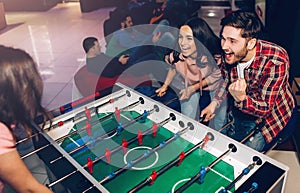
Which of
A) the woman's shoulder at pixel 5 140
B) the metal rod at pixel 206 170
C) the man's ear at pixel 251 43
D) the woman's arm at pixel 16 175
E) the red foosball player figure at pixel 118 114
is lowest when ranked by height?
the metal rod at pixel 206 170

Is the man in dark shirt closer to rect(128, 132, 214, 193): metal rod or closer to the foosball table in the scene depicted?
the foosball table

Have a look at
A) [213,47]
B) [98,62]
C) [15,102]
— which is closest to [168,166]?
[15,102]

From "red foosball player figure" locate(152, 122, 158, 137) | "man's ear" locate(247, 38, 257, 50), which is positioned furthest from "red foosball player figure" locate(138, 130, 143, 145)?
"man's ear" locate(247, 38, 257, 50)

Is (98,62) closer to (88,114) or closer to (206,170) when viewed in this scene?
(88,114)

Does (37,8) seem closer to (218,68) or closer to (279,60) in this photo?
(218,68)

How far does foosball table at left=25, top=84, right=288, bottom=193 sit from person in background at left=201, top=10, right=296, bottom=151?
409 mm

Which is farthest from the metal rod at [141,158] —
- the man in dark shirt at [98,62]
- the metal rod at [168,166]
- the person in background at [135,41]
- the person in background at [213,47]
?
the person in background at [135,41]

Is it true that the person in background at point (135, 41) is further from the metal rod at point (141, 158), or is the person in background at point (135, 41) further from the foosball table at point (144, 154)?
the metal rod at point (141, 158)

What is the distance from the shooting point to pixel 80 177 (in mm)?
1978

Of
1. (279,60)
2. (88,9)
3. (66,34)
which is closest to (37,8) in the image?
(88,9)

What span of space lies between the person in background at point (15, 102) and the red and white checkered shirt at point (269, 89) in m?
1.56

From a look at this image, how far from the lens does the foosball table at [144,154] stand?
198 centimetres

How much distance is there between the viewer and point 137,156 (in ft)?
7.76

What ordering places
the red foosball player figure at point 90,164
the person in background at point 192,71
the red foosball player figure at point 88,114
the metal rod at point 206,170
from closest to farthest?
the metal rod at point 206,170 → the red foosball player figure at point 90,164 → the red foosball player figure at point 88,114 → the person in background at point 192,71
